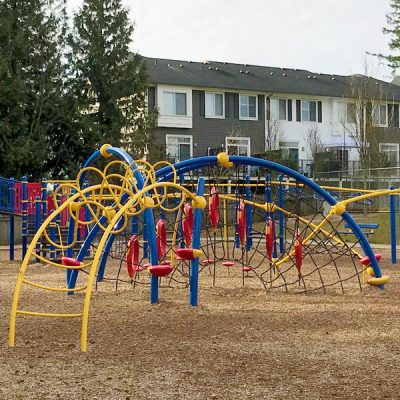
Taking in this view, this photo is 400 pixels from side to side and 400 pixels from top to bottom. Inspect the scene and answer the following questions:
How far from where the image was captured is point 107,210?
9336mm

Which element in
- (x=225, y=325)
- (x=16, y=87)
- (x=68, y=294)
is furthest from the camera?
(x=16, y=87)

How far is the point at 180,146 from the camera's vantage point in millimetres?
37562

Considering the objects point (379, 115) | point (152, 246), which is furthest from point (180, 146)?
point (152, 246)

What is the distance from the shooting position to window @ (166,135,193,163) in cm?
3691

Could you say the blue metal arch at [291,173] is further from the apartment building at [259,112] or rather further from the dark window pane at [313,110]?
the dark window pane at [313,110]

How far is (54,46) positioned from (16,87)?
313 centimetres

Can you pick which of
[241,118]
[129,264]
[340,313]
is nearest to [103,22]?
[241,118]

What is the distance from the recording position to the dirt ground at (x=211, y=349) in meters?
5.27

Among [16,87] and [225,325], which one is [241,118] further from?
[225,325]

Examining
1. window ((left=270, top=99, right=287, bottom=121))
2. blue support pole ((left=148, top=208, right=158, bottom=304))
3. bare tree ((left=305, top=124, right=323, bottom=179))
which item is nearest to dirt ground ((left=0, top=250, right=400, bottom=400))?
blue support pole ((left=148, top=208, right=158, bottom=304))

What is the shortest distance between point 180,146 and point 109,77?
8753 millimetres

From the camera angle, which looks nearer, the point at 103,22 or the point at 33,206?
the point at 33,206

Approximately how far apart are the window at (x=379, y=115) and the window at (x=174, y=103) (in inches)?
396

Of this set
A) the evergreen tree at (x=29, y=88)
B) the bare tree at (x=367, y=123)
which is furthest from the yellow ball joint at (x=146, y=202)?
the bare tree at (x=367, y=123)
